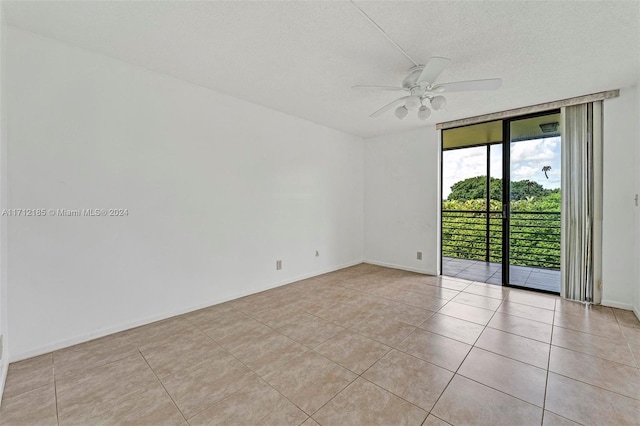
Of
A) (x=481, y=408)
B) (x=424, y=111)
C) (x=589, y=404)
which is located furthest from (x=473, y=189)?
(x=481, y=408)

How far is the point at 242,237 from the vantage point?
3.34 m

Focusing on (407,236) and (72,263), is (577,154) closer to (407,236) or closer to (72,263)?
(407,236)

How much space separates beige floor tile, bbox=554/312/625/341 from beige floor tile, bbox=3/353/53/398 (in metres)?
4.21

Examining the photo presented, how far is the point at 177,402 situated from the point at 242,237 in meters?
1.93

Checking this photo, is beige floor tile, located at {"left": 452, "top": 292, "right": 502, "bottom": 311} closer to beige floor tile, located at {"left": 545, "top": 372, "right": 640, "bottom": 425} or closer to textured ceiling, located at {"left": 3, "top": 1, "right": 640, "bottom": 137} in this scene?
beige floor tile, located at {"left": 545, "top": 372, "right": 640, "bottom": 425}

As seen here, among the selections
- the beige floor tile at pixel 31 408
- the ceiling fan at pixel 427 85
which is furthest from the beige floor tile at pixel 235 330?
the ceiling fan at pixel 427 85

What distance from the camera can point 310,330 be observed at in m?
2.49

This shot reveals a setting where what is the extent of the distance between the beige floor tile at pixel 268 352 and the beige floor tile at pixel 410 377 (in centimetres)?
62

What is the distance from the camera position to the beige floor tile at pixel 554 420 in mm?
1421

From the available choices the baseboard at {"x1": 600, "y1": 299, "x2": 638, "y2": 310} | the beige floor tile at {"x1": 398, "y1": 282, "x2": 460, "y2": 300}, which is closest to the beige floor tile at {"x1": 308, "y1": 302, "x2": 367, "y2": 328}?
the beige floor tile at {"x1": 398, "y1": 282, "x2": 460, "y2": 300}

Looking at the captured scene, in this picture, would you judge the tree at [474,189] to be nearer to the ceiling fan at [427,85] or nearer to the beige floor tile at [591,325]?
the beige floor tile at [591,325]

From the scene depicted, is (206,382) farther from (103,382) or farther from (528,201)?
(528,201)

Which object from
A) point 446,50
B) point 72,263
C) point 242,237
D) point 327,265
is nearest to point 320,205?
point 327,265

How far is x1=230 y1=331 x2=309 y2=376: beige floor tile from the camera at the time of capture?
1.96m
